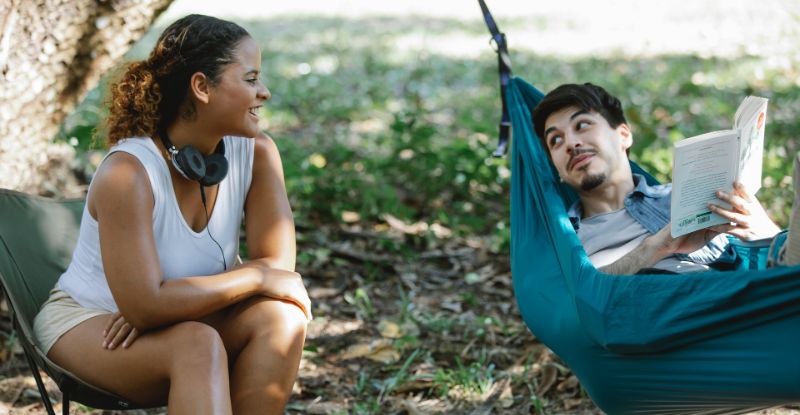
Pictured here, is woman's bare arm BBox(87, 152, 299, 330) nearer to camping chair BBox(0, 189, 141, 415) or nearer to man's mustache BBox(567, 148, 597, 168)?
camping chair BBox(0, 189, 141, 415)

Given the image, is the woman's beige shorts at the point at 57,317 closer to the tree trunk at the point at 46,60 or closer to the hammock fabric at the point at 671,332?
the tree trunk at the point at 46,60

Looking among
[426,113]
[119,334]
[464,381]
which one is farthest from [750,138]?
[426,113]

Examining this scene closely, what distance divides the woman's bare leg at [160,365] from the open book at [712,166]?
118 centimetres

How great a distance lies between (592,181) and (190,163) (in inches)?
46.9

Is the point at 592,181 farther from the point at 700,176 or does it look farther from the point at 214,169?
the point at 214,169

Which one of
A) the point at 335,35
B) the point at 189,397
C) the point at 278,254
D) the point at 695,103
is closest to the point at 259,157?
the point at 278,254

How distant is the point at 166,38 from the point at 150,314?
70 centimetres

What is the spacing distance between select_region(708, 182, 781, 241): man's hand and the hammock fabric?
0.38 m

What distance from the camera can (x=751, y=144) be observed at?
2.40 metres

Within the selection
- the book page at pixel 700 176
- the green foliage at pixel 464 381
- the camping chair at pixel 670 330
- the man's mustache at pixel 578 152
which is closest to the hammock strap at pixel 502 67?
the man's mustache at pixel 578 152

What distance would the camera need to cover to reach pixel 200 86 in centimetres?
243

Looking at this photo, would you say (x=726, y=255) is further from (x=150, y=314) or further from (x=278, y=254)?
(x=150, y=314)

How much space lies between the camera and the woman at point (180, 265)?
2270mm

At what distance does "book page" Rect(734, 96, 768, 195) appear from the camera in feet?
7.64
